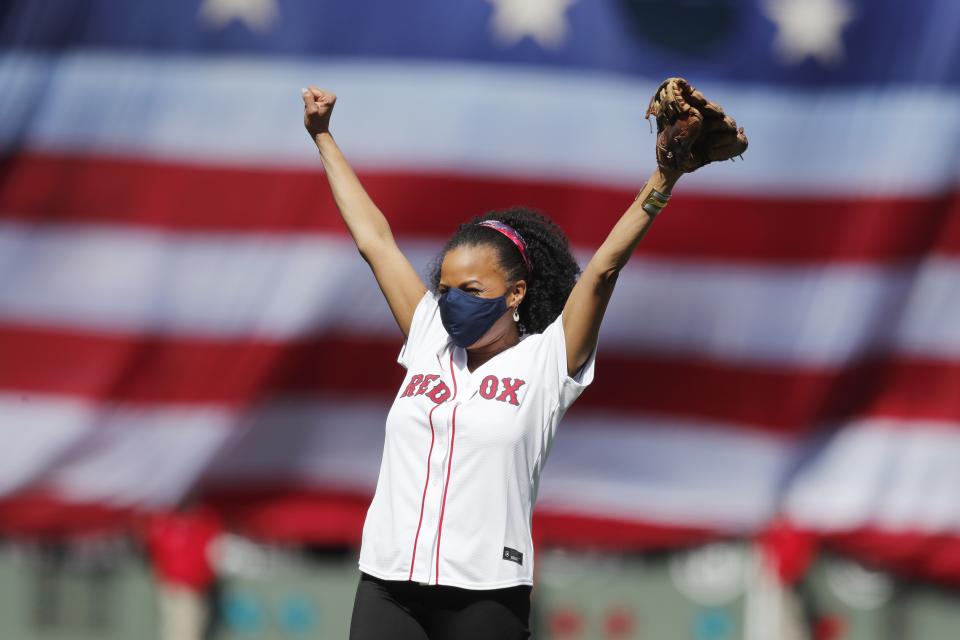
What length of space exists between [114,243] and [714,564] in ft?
6.87

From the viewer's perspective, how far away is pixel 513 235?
242 cm

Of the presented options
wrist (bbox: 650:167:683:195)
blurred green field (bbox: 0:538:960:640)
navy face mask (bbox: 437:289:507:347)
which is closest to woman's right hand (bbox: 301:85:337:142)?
navy face mask (bbox: 437:289:507:347)

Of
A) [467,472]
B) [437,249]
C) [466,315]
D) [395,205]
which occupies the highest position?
[395,205]

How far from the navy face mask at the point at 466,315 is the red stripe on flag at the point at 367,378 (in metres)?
1.42

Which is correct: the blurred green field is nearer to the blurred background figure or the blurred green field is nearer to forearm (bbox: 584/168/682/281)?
the blurred background figure

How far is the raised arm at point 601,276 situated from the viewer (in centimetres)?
221

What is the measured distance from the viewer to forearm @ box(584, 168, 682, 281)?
2211 millimetres

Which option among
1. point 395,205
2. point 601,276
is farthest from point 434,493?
point 395,205

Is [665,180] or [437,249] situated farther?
[437,249]

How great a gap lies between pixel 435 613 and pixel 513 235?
2.47 ft

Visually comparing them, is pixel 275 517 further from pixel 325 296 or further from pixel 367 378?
pixel 325 296

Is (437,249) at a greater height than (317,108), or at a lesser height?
greater

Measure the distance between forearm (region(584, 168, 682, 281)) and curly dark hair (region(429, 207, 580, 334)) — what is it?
23 centimetres

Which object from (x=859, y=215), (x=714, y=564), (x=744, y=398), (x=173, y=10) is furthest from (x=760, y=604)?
(x=173, y=10)
